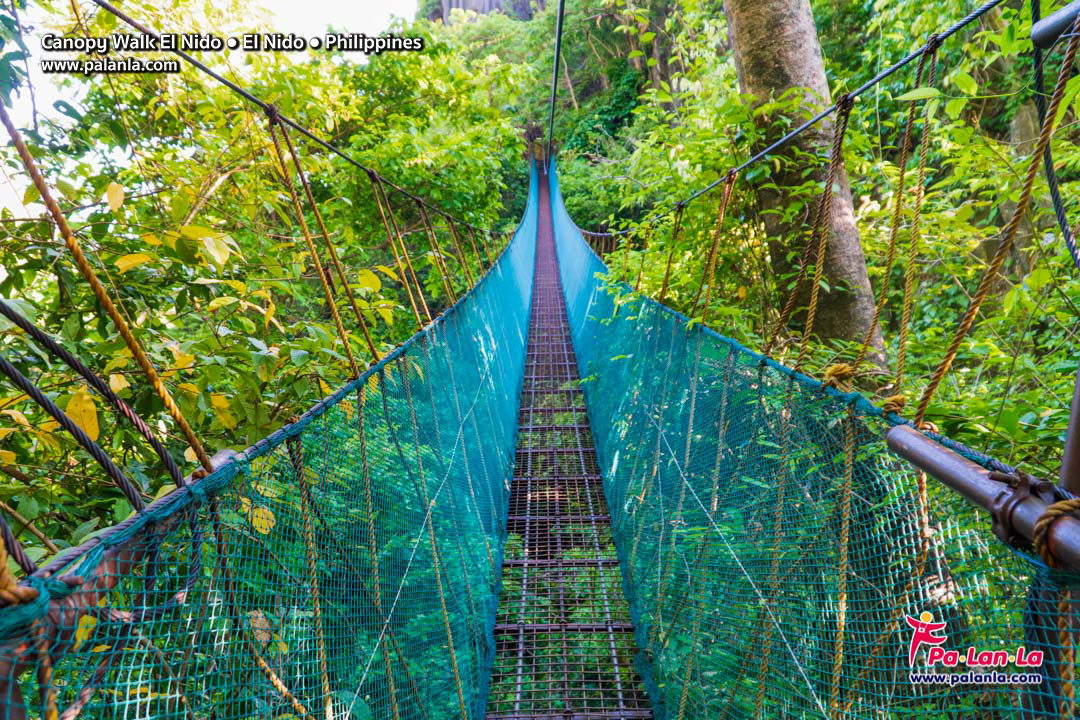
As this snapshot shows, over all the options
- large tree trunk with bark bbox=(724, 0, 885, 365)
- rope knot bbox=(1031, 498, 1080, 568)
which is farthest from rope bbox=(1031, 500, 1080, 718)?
large tree trunk with bark bbox=(724, 0, 885, 365)

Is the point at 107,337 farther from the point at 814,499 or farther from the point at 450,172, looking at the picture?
the point at 450,172

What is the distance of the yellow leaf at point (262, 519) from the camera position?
0.69 meters

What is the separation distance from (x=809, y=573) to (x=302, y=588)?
29.6 inches

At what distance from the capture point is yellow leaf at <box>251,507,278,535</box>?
69 centimetres

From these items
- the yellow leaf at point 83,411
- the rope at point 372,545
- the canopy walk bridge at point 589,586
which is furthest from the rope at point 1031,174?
the yellow leaf at point 83,411

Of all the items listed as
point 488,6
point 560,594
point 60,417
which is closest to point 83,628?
point 60,417

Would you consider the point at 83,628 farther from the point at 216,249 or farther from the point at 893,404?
the point at 893,404

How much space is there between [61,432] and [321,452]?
0.47 m

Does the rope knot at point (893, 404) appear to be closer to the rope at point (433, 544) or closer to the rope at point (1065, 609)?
the rope at point (1065, 609)

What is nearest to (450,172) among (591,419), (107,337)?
(591,419)

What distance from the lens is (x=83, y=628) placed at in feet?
1.35

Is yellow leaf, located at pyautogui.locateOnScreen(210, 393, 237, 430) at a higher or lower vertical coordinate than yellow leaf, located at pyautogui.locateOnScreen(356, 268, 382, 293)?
lower

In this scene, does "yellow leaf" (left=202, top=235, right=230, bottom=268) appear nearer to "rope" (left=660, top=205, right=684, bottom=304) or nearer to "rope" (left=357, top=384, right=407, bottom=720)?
"rope" (left=357, top=384, right=407, bottom=720)

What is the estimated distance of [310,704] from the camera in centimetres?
76
